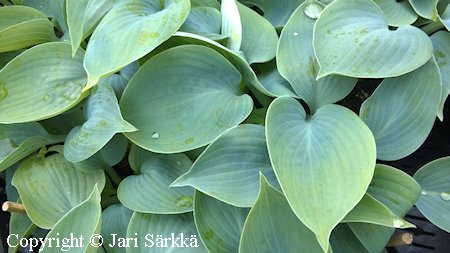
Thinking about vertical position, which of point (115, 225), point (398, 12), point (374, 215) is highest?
point (398, 12)

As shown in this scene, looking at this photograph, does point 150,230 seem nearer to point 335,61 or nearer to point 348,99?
point 335,61

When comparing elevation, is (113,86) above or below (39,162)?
above

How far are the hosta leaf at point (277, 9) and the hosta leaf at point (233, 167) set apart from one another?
25cm

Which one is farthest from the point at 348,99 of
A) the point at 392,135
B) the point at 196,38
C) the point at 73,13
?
the point at 73,13

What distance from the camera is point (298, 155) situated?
600 mm

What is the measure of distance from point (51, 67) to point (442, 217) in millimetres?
575

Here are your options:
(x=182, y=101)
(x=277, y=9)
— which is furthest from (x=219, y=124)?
(x=277, y=9)

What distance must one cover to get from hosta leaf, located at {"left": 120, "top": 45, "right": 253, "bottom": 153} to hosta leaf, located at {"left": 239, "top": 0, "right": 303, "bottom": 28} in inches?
7.1

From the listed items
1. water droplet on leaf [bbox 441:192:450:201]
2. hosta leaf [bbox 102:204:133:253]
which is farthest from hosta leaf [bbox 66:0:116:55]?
water droplet on leaf [bbox 441:192:450:201]

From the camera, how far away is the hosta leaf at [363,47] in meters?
0.66

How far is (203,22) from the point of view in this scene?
2.58 feet

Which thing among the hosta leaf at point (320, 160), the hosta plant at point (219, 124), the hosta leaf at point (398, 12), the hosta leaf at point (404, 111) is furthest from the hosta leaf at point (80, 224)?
the hosta leaf at point (398, 12)

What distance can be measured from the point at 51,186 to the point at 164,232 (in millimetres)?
181

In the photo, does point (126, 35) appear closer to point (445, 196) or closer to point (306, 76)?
point (306, 76)
